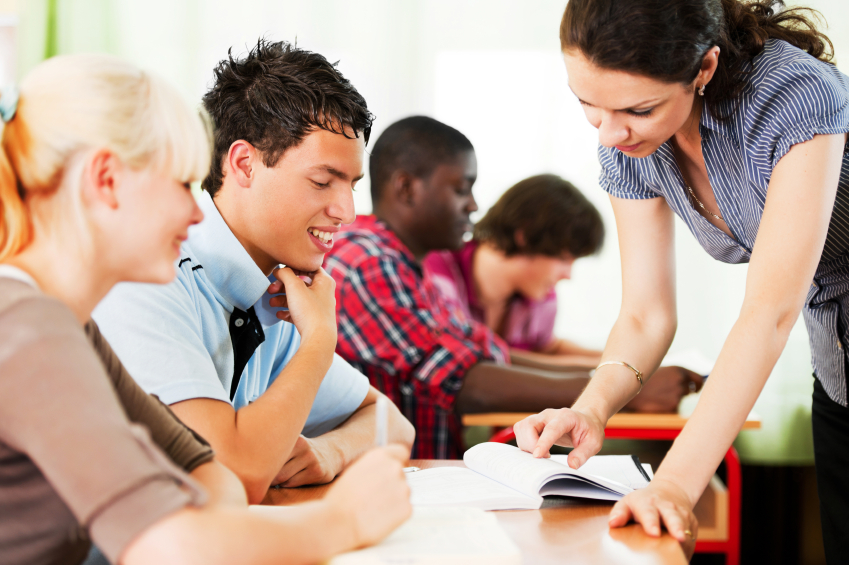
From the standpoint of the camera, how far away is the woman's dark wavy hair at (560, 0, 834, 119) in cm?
82

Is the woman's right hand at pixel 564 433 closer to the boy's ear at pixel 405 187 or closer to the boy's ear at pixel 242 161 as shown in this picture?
the boy's ear at pixel 242 161

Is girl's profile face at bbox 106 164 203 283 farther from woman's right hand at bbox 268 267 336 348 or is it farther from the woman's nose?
the woman's nose

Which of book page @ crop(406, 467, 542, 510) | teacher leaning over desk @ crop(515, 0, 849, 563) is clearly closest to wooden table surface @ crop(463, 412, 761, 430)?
teacher leaning over desk @ crop(515, 0, 849, 563)

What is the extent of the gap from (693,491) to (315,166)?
637 millimetres

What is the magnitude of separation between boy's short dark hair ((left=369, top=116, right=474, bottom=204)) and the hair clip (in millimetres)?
1598

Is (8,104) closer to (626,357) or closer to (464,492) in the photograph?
(464,492)

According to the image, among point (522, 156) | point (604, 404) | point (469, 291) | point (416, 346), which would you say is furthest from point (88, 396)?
point (522, 156)

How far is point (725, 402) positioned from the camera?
78cm

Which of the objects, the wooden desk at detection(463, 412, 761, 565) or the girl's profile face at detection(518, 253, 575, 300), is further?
the girl's profile face at detection(518, 253, 575, 300)

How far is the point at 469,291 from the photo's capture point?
8.66 feet

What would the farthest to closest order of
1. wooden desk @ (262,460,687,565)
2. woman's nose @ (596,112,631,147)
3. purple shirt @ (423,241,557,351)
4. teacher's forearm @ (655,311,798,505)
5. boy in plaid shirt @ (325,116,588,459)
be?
purple shirt @ (423,241,557,351) → boy in plaid shirt @ (325,116,588,459) → woman's nose @ (596,112,631,147) → teacher's forearm @ (655,311,798,505) → wooden desk @ (262,460,687,565)

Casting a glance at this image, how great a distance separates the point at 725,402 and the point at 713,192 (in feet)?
1.33

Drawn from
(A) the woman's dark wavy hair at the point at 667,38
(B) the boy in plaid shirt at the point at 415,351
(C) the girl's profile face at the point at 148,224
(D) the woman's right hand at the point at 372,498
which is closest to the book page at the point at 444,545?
(D) the woman's right hand at the point at 372,498

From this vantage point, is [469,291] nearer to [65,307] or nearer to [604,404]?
[604,404]
